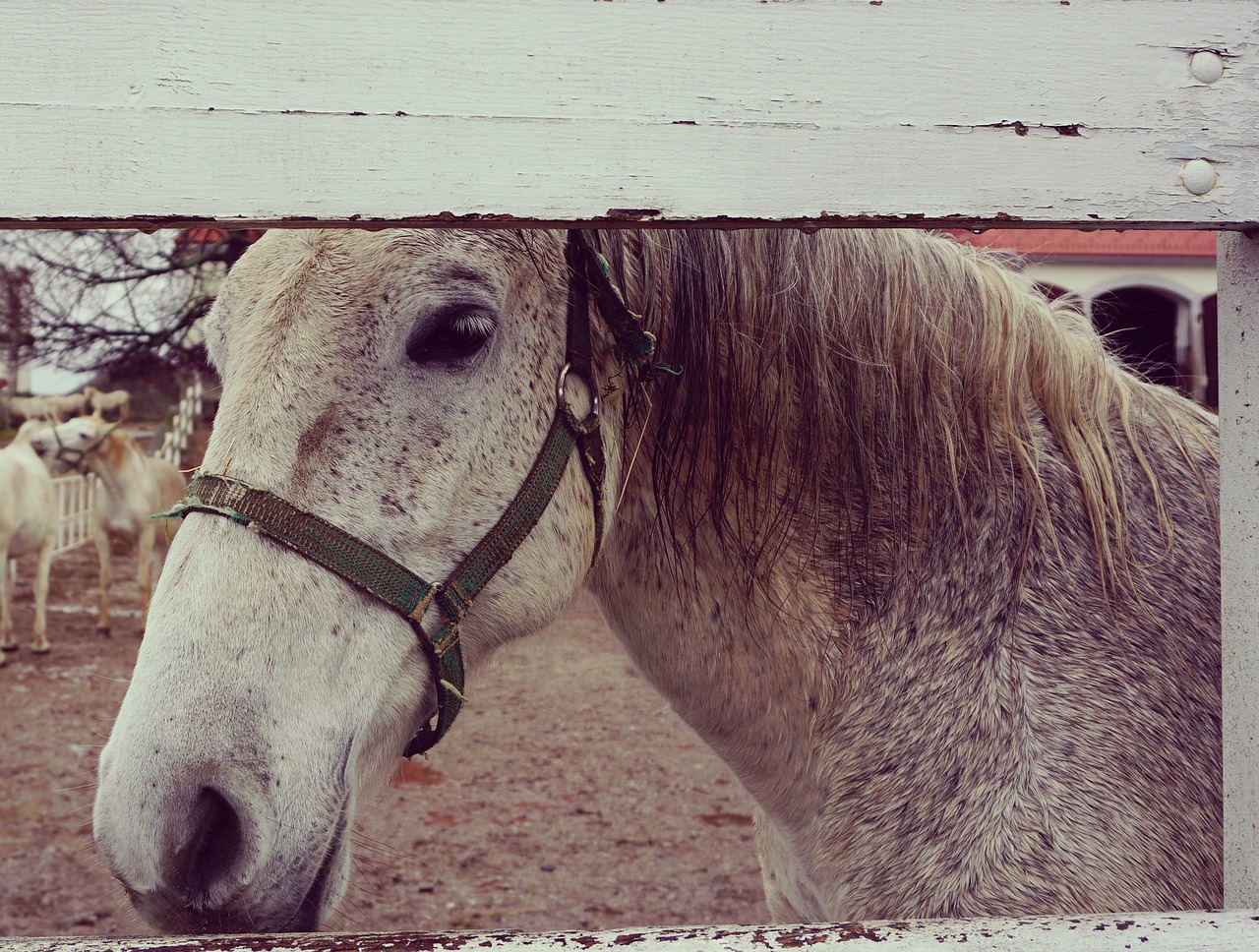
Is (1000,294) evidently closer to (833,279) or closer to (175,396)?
(833,279)

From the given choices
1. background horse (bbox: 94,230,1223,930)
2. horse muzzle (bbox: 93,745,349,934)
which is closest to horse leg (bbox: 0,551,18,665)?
background horse (bbox: 94,230,1223,930)

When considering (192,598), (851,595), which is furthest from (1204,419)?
(192,598)

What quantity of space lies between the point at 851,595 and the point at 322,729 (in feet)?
2.69

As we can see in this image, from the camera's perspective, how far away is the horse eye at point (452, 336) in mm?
1249

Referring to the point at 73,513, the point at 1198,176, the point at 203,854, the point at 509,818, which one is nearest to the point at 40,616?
the point at 509,818

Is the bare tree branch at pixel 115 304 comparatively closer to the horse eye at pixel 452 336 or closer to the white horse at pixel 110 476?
the white horse at pixel 110 476

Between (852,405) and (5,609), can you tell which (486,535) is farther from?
(5,609)

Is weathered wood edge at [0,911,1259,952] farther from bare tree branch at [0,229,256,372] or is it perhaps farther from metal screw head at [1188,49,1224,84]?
bare tree branch at [0,229,256,372]

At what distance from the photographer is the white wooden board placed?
71 cm

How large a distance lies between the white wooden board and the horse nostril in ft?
2.28

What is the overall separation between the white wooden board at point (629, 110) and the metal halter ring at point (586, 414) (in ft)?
1.89

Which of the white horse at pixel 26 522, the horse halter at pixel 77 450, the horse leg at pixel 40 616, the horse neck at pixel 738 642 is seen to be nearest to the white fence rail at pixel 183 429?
the horse halter at pixel 77 450

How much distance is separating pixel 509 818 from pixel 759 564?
3.94m

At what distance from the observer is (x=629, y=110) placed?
0.75 m
